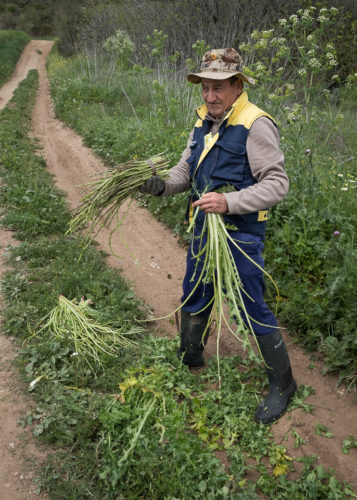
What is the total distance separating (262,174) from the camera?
2.36 metres

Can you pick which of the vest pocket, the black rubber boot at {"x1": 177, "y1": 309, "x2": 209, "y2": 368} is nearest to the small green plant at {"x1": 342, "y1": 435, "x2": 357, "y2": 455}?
the black rubber boot at {"x1": 177, "y1": 309, "x2": 209, "y2": 368}

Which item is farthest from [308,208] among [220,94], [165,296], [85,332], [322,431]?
[85,332]

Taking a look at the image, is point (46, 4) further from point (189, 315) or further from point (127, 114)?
point (189, 315)

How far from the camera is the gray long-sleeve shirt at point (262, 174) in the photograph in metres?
2.30

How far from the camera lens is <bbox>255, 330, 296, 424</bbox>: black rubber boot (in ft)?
8.83

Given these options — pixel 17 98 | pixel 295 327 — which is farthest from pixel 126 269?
pixel 17 98

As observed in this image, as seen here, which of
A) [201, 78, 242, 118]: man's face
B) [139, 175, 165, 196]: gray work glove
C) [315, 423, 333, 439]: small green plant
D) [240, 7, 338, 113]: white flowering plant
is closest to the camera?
[201, 78, 242, 118]: man's face

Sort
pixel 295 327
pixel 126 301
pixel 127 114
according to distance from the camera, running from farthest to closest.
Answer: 1. pixel 127 114
2. pixel 126 301
3. pixel 295 327

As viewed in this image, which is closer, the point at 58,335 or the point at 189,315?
the point at 189,315

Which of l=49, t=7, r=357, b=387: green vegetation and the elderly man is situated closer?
the elderly man

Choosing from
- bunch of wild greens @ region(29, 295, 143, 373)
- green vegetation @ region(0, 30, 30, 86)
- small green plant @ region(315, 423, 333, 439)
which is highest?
bunch of wild greens @ region(29, 295, 143, 373)

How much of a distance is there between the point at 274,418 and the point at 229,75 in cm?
216

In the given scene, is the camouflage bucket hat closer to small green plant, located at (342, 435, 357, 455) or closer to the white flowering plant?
the white flowering plant

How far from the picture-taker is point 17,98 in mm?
13250
